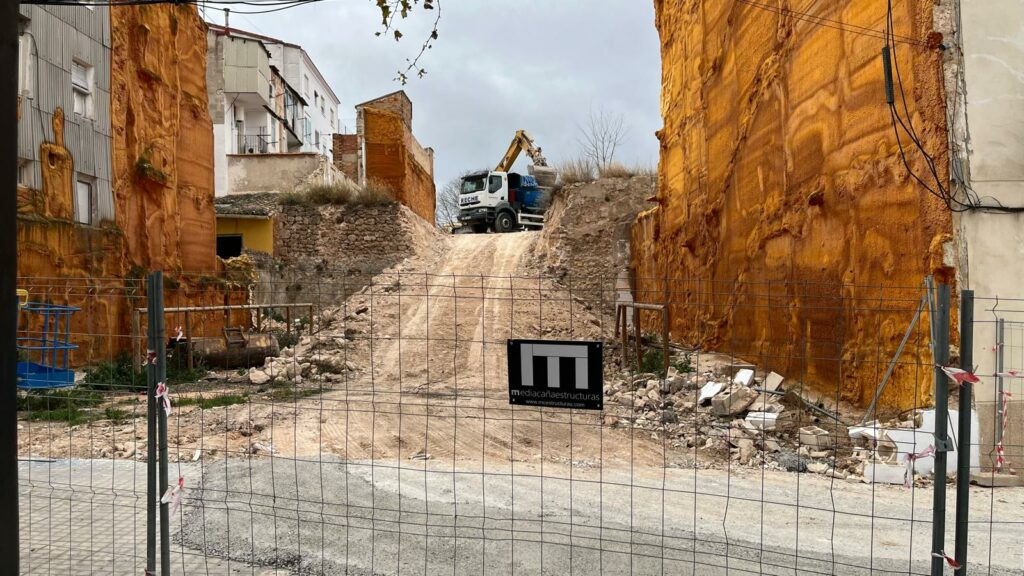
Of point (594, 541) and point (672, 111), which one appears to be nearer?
point (594, 541)

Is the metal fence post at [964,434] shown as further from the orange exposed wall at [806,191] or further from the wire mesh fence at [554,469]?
the orange exposed wall at [806,191]

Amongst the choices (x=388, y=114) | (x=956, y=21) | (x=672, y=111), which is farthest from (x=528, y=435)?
(x=388, y=114)

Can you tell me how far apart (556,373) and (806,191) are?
7.97 m

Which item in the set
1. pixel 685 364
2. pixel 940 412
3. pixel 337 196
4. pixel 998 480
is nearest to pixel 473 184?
pixel 337 196

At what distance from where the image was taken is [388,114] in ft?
102

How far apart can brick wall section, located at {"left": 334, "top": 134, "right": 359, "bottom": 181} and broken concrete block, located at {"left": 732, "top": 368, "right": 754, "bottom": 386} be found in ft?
86.7

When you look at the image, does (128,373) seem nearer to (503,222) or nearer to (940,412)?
(940,412)

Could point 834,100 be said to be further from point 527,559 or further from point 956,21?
point 527,559

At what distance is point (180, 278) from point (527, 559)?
1678 cm

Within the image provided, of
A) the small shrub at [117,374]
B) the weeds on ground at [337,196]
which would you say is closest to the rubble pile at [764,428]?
the small shrub at [117,374]

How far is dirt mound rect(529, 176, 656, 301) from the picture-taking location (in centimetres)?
2389

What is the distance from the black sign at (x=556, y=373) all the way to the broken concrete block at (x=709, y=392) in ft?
22.9

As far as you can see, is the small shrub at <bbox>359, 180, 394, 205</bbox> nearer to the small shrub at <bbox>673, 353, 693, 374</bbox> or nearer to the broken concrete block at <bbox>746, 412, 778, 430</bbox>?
the small shrub at <bbox>673, 353, 693, 374</bbox>

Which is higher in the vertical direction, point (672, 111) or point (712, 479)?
point (672, 111)
